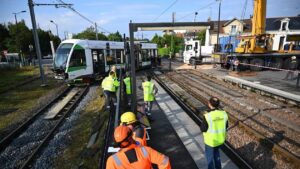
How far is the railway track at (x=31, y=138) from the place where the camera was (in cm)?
648

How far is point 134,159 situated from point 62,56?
47.4 ft

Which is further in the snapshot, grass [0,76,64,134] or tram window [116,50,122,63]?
tram window [116,50,122,63]

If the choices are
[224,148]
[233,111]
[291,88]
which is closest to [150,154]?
[224,148]

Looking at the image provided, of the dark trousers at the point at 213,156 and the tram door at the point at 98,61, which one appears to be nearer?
the dark trousers at the point at 213,156

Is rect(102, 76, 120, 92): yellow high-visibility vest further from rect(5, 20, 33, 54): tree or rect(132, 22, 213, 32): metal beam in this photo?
rect(5, 20, 33, 54): tree

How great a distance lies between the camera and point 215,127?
175 inches

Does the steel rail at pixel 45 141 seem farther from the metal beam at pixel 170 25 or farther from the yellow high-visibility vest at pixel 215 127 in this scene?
the yellow high-visibility vest at pixel 215 127

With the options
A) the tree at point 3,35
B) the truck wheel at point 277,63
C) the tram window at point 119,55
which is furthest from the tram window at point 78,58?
the tree at point 3,35

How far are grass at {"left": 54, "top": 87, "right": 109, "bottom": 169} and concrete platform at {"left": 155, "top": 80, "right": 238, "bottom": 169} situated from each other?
260cm

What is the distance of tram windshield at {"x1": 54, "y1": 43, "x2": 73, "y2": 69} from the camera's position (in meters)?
15.1

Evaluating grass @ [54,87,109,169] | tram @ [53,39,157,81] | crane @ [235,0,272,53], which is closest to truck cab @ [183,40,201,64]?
crane @ [235,0,272,53]

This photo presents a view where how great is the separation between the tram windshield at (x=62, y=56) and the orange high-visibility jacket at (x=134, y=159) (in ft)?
45.5

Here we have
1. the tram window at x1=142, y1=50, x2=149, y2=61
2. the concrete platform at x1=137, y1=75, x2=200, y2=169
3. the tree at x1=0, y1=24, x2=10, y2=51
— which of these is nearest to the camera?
the concrete platform at x1=137, y1=75, x2=200, y2=169

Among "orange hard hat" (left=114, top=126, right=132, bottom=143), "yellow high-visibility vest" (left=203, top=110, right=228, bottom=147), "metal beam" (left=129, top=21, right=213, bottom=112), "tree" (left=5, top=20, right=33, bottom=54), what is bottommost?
"yellow high-visibility vest" (left=203, top=110, right=228, bottom=147)
